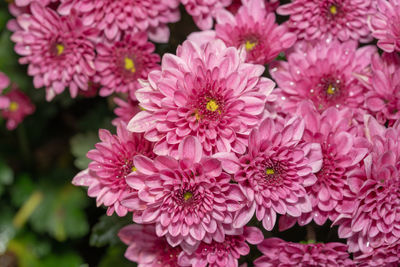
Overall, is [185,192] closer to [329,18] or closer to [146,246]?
[146,246]

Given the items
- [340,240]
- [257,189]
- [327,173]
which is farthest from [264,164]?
[340,240]

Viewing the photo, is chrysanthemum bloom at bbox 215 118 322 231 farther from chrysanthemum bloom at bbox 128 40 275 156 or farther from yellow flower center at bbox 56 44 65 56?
yellow flower center at bbox 56 44 65 56

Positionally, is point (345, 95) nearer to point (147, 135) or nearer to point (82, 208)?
point (147, 135)

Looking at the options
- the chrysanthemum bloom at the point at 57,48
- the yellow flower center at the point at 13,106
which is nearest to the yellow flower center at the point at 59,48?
the chrysanthemum bloom at the point at 57,48

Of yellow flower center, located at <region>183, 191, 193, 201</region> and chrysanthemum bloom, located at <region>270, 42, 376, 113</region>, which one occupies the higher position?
chrysanthemum bloom, located at <region>270, 42, 376, 113</region>

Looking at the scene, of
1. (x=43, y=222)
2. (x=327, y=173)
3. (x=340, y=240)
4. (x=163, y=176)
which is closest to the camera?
(x=163, y=176)

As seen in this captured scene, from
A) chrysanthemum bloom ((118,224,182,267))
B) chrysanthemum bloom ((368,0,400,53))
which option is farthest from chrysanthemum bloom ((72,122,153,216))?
chrysanthemum bloom ((368,0,400,53))

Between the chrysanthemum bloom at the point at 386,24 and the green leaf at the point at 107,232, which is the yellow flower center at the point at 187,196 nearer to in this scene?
the green leaf at the point at 107,232
